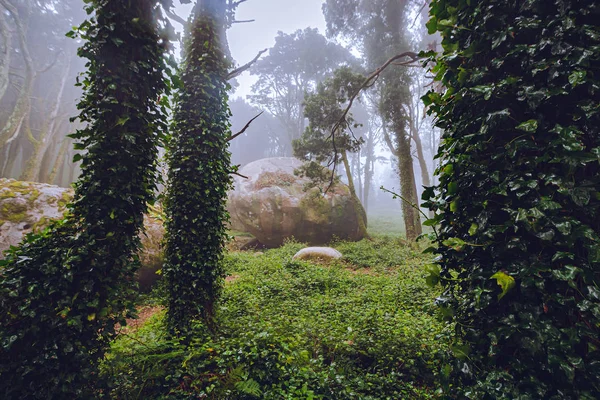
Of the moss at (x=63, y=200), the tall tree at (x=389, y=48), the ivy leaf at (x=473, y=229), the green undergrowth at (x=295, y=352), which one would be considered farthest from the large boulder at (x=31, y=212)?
the tall tree at (x=389, y=48)

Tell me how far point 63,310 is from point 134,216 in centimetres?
95

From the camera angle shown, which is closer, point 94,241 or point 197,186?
point 94,241

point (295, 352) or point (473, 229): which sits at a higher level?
point (473, 229)

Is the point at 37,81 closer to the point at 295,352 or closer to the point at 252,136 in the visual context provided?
the point at 252,136

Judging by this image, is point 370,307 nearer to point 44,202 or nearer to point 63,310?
point 63,310

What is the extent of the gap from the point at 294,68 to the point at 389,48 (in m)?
13.8

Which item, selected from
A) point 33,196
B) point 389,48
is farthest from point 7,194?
point 389,48

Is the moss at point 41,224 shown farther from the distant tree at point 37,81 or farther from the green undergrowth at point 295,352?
the distant tree at point 37,81

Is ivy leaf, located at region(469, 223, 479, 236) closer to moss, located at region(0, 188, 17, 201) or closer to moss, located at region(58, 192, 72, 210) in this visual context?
moss, located at region(58, 192, 72, 210)

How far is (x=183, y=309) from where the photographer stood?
393 centimetres

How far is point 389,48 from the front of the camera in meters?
12.9

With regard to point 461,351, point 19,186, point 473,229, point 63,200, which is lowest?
point 461,351

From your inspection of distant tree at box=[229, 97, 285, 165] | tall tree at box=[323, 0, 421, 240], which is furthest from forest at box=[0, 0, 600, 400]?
distant tree at box=[229, 97, 285, 165]

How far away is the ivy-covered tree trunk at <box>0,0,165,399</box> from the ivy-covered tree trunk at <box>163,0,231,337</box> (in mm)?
1252
